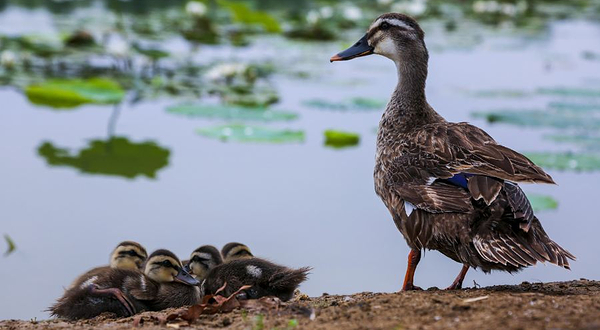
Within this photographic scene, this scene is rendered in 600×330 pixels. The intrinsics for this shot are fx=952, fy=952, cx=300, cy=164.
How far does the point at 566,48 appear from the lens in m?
16.1

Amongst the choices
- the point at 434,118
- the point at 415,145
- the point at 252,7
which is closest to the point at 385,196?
the point at 415,145

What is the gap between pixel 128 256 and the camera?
6.15 m

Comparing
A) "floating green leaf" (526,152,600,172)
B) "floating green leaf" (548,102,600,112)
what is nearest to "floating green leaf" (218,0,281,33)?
"floating green leaf" (548,102,600,112)

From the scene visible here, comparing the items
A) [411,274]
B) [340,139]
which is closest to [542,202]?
[340,139]

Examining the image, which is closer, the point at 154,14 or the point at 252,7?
the point at 154,14

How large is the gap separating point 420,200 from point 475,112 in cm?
568

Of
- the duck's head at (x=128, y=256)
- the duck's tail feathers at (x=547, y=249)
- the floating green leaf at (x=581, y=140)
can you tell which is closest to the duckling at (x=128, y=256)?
the duck's head at (x=128, y=256)

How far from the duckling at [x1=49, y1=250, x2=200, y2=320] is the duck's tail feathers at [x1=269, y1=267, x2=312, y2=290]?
19.2 inches

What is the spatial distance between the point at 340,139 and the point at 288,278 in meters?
3.83

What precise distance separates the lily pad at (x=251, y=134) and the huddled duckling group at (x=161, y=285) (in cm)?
357

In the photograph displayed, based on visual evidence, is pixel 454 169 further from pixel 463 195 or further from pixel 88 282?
pixel 88 282

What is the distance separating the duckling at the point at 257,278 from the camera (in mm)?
5570

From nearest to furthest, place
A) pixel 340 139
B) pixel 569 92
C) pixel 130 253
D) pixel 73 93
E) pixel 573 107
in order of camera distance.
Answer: pixel 130 253, pixel 340 139, pixel 73 93, pixel 573 107, pixel 569 92

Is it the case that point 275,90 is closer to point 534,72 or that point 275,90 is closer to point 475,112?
point 475,112
